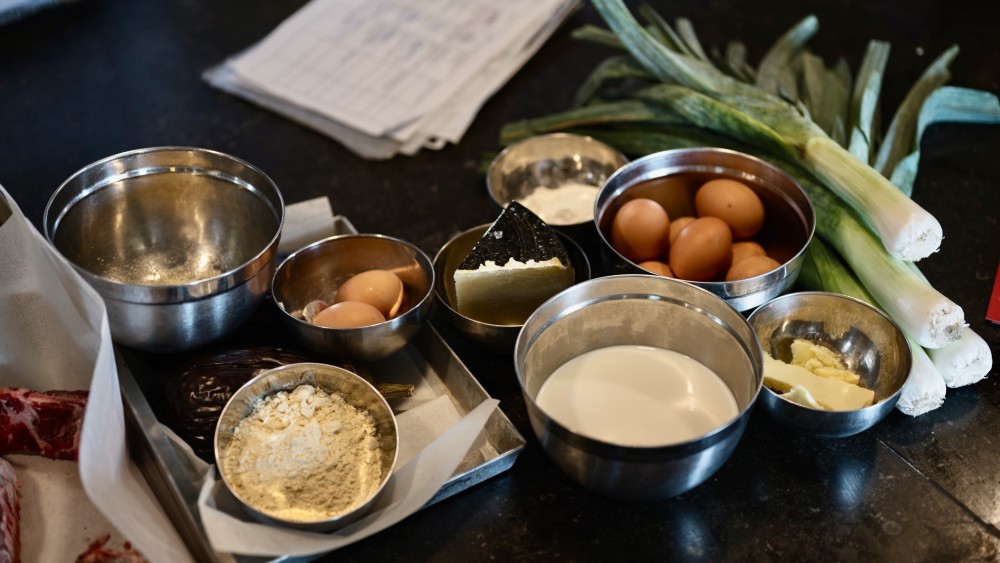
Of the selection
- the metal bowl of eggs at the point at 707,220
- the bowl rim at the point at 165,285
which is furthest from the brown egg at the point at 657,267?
the bowl rim at the point at 165,285

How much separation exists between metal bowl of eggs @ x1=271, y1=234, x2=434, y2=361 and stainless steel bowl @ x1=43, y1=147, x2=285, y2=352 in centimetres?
6

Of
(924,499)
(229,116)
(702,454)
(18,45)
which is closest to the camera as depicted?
(702,454)

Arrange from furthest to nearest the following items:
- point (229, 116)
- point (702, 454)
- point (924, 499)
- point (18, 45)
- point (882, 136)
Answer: point (18, 45)
point (229, 116)
point (882, 136)
point (924, 499)
point (702, 454)

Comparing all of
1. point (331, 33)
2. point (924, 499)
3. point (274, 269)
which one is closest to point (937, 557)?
point (924, 499)

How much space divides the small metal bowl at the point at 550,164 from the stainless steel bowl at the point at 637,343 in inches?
15.3

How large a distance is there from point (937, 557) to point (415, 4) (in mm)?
1331

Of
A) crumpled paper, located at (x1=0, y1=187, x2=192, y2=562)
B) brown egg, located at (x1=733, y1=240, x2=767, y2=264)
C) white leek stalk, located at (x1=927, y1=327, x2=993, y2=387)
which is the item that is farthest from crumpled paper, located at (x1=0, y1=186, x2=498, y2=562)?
white leek stalk, located at (x1=927, y1=327, x2=993, y2=387)

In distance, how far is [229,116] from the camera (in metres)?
1.56

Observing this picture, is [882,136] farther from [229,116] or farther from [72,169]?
[72,169]

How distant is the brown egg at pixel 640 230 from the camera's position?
3.66 ft

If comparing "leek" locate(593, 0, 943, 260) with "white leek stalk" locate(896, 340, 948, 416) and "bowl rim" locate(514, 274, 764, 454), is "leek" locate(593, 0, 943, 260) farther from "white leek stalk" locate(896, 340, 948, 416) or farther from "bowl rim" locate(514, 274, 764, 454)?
"bowl rim" locate(514, 274, 764, 454)

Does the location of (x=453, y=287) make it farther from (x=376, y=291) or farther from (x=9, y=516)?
(x=9, y=516)

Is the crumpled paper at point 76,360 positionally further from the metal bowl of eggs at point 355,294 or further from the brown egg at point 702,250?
the brown egg at point 702,250

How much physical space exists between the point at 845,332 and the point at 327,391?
591 millimetres
